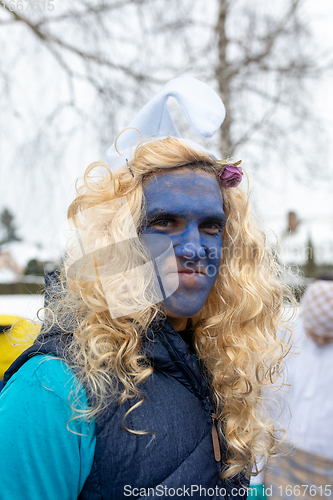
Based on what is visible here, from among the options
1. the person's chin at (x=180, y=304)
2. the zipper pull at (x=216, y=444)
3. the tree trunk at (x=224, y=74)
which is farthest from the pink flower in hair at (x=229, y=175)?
the tree trunk at (x=224, y=74)

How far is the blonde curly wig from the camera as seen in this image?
3.42ft

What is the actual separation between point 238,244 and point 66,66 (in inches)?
137

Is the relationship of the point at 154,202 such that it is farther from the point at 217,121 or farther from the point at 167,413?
the point at 167,413

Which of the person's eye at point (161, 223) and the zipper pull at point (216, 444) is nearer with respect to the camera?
the zipper pull at point (216, 444)

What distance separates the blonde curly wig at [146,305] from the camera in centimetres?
104

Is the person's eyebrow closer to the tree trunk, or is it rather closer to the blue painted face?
the blue painted face

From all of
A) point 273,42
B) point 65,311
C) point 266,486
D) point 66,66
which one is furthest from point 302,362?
point 273,42

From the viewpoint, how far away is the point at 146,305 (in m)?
1.12

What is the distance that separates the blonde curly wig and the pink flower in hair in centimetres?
4

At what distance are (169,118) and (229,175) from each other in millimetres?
364

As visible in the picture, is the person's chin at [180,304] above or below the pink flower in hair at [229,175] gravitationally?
below

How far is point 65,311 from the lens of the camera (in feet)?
3.82

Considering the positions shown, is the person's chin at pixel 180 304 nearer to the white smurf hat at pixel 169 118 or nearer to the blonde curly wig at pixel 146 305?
the blonde curly wig at pixel 146 305

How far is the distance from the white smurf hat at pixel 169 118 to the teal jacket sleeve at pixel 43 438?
809mm
